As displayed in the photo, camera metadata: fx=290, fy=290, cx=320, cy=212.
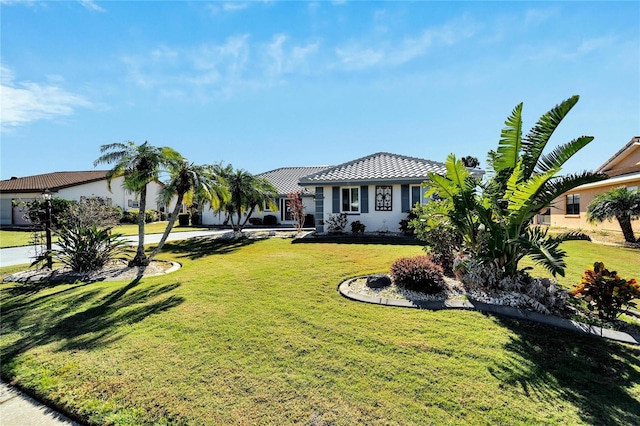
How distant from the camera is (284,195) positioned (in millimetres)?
28516

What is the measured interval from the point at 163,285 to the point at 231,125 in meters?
12.0

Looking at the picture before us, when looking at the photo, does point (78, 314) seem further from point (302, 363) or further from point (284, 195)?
point (284, 195)

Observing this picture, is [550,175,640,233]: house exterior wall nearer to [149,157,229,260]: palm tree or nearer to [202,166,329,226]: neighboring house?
[149,157,229,260]: palm tree

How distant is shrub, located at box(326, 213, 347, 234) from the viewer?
18.4 m

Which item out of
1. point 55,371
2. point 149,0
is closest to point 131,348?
point 55,371

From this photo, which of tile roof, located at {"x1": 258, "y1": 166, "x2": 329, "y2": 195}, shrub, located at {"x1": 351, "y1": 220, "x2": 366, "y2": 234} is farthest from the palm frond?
tile roof, located at {"x1": 258, "y1": 166, "x2": 329, "y2": 195}

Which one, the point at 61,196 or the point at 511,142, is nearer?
the point at 511,142

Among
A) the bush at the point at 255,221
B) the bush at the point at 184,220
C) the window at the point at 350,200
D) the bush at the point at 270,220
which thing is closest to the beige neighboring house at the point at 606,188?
the window at the point at 350,200

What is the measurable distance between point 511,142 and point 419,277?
3.74 m

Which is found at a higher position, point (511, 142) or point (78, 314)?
point (511, 142)

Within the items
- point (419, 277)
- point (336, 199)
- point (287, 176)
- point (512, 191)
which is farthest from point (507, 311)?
point (287, 176)

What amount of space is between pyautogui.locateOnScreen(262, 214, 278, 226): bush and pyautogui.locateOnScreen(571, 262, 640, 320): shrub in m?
25.2

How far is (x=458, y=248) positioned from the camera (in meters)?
8.17

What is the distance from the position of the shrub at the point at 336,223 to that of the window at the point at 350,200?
509mm
